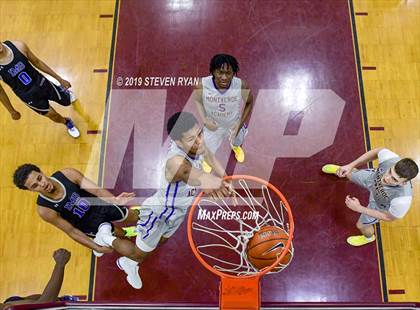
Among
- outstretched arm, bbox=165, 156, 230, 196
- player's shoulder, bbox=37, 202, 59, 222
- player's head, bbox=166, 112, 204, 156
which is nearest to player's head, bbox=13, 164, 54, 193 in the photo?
player's shoulder, bbox=37, 202, 59, 222

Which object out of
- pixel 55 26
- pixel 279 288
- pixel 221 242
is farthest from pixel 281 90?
pixel 55 26

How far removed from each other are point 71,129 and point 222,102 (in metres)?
2.07

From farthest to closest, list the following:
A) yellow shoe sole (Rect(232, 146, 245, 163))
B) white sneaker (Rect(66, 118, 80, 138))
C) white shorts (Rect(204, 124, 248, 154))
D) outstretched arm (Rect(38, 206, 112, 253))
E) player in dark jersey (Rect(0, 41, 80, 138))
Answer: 1. white sneaker (Rect(66, 118, 80, 138))
2. yellow shoe sole (Rect(232, 146, 245, 163))
3. white shorts (Rect(204, 124, 248, 154))
4. player in dark jersey (Rect(0, 41, 80, 138))
5. outstretched arm (Rect(38, 206, 112, 253))

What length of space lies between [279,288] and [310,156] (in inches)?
64.2

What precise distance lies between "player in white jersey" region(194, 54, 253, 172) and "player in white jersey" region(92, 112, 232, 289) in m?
0.33

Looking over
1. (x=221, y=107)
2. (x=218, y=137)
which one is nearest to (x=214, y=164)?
(x=218, y=137)

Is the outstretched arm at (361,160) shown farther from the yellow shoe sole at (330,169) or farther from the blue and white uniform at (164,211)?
the blue and white uniform at (164,211)

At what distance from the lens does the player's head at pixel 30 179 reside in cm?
375

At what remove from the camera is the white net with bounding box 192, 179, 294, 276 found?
15.7 feet

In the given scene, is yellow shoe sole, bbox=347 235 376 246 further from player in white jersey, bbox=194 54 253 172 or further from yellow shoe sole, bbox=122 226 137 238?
yellow shoe sole, bbox=122 226 137 238

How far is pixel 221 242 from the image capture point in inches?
192

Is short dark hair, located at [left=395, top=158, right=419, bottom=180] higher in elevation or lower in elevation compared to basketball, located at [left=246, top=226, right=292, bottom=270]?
higher

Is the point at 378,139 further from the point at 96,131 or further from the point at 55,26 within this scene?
the point at 55,26

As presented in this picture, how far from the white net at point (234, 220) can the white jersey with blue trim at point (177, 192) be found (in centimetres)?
51
